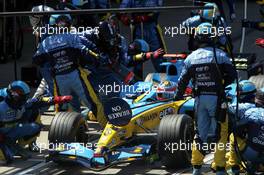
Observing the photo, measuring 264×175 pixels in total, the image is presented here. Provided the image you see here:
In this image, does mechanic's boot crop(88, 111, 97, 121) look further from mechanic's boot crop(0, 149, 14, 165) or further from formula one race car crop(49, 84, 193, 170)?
mechanic's boot crop(0, 149, 14, 165)

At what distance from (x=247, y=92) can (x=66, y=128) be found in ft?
7.57

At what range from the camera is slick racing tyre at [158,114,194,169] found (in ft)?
34.3

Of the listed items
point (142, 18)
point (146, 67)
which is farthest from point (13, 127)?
point (146, 67)

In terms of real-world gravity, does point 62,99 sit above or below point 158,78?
below

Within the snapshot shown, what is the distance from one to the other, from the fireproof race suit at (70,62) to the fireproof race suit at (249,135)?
2378 millimetres

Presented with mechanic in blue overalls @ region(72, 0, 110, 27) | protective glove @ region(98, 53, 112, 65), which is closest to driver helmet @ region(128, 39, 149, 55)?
protective glove @ region(98, 53, 112, 65)

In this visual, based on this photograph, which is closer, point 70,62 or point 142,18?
point 70,62

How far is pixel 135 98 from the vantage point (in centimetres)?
1199

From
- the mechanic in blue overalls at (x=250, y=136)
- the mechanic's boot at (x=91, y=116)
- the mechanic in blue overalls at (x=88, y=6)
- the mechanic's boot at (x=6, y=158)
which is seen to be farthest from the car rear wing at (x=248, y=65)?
the mechanic's boot at (x=6, y=158)

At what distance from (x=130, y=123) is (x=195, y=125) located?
97 centimetres

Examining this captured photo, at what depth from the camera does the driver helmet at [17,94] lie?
11367 millimetres

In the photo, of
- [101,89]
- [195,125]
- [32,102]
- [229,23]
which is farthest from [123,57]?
[229,23]

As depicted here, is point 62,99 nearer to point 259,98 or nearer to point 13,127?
point 13,127

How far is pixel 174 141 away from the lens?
34.3ft
